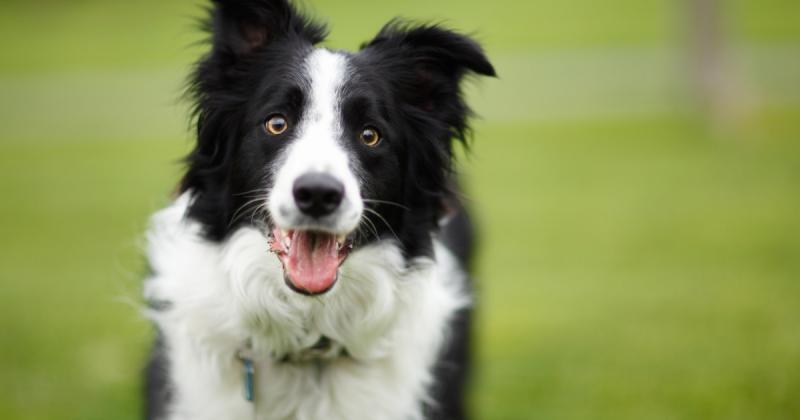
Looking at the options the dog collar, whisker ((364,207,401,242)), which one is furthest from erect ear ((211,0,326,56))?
the dog collar

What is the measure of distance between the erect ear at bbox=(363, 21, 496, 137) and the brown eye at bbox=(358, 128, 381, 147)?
356 mm

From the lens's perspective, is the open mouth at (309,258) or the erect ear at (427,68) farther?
the erect ear at (427,68)

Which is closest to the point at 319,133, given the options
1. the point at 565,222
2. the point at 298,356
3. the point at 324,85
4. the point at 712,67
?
the point at 324,85

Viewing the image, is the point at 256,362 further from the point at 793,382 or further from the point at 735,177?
the point at 735,177

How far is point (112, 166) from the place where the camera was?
48.4 ft

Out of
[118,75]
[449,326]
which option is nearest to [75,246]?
[449,326]

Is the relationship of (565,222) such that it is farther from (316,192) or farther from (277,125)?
(316,192)

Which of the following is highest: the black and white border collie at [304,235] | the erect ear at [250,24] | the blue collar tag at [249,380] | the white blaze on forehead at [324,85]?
the erect ear at [250,24]

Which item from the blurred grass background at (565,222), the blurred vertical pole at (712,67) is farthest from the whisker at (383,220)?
the blurred vertical pole at (712,67)

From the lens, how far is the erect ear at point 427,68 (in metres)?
4.27

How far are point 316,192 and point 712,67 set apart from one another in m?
15.3

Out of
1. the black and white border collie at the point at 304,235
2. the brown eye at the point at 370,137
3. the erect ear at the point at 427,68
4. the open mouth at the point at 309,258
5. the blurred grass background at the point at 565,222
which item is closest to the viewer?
the open mouth at the point at 309,258

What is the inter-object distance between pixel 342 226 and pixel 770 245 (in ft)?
24.4

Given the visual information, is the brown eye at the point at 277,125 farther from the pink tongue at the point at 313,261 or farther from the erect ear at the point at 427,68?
the erect ear at the point at 427,68
